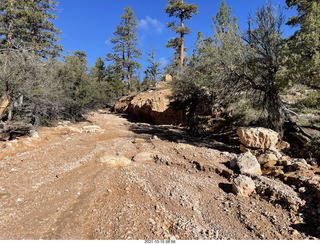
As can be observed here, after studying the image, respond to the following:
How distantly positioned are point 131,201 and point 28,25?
2171cm

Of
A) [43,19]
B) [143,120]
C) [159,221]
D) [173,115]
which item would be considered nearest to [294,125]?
[159,221]

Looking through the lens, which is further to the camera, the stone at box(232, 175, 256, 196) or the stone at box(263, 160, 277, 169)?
the stone at box(263, 160, 277, 169)

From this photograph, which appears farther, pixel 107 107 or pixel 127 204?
pixel 107 107

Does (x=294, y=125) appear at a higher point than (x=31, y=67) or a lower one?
lower

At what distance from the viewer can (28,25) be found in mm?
16906

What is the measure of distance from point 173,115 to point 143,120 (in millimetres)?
3650

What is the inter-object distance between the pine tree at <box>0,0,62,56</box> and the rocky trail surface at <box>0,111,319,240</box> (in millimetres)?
14510

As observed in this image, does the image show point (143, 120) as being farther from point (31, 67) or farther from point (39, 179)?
point (39, 179)

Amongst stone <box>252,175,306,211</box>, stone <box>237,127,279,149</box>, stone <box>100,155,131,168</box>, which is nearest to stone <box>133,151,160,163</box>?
stone <box>100,155,131,168</box>

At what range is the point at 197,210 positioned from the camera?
3.26 metres

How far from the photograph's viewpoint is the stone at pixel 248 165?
448 centimetres

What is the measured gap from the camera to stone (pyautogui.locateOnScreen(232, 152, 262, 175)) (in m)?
4.48

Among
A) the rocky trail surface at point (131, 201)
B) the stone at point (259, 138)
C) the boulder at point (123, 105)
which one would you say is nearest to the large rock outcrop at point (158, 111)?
the boulder at point (123, 105)

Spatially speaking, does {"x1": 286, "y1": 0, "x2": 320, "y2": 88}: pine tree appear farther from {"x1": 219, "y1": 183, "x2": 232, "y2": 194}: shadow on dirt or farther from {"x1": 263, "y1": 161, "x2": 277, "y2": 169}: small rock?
{"x1": 219, "y1": 183, "x2": 232, "y2": 194}: shadow on dirt
